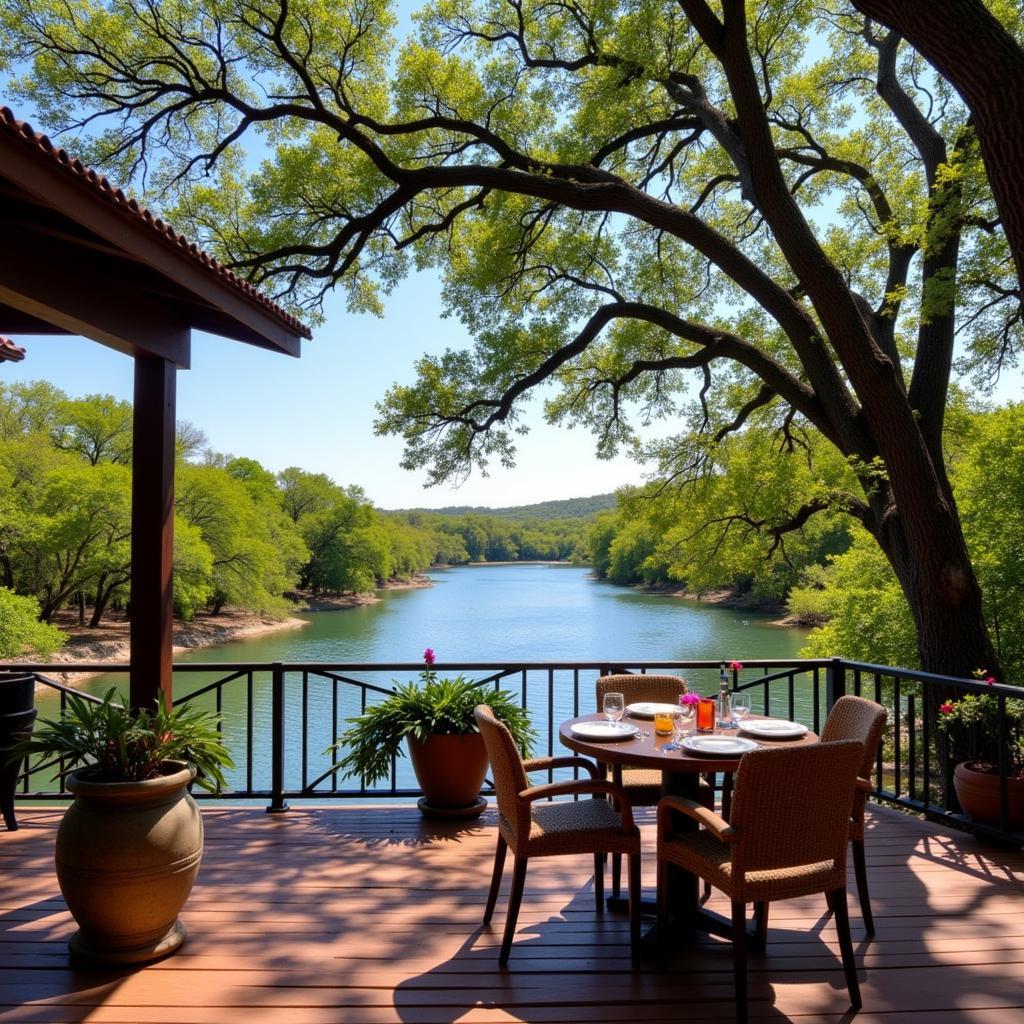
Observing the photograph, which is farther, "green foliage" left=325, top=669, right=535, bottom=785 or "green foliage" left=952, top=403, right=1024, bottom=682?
"green foliage" left=952, top=403, right=1024, bottom=682

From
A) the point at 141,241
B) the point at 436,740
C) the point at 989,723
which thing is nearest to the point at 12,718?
the point at 436,740

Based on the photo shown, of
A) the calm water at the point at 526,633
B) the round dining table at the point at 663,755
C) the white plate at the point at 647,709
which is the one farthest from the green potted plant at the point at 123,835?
the calm water at the point at 526,633

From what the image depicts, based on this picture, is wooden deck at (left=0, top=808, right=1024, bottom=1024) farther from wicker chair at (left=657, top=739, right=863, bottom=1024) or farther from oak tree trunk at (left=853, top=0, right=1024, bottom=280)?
oak tree trunk at (left=853, top=0, right=1024, bottom=280)

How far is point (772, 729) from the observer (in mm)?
3100

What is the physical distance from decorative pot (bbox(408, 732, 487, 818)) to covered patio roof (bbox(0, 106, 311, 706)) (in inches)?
52.7

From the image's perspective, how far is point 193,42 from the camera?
25.6 ft

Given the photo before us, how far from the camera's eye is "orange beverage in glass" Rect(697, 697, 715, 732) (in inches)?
120

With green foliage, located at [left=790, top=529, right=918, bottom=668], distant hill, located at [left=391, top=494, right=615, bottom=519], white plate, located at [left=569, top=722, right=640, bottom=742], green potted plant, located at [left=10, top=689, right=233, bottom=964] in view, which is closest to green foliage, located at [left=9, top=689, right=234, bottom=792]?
green potted plant, located at [left=10, top=689, right=233, bottom=964]

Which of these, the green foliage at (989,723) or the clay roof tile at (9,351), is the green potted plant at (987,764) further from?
the clay roof tile at (9,351)

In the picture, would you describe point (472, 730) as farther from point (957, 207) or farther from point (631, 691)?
point (957, 207)

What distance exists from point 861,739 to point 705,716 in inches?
23.8

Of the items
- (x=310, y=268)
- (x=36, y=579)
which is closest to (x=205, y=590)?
(x=36, y=579)

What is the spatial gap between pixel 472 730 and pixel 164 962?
1.82 m

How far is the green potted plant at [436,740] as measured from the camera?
4.11 metres
